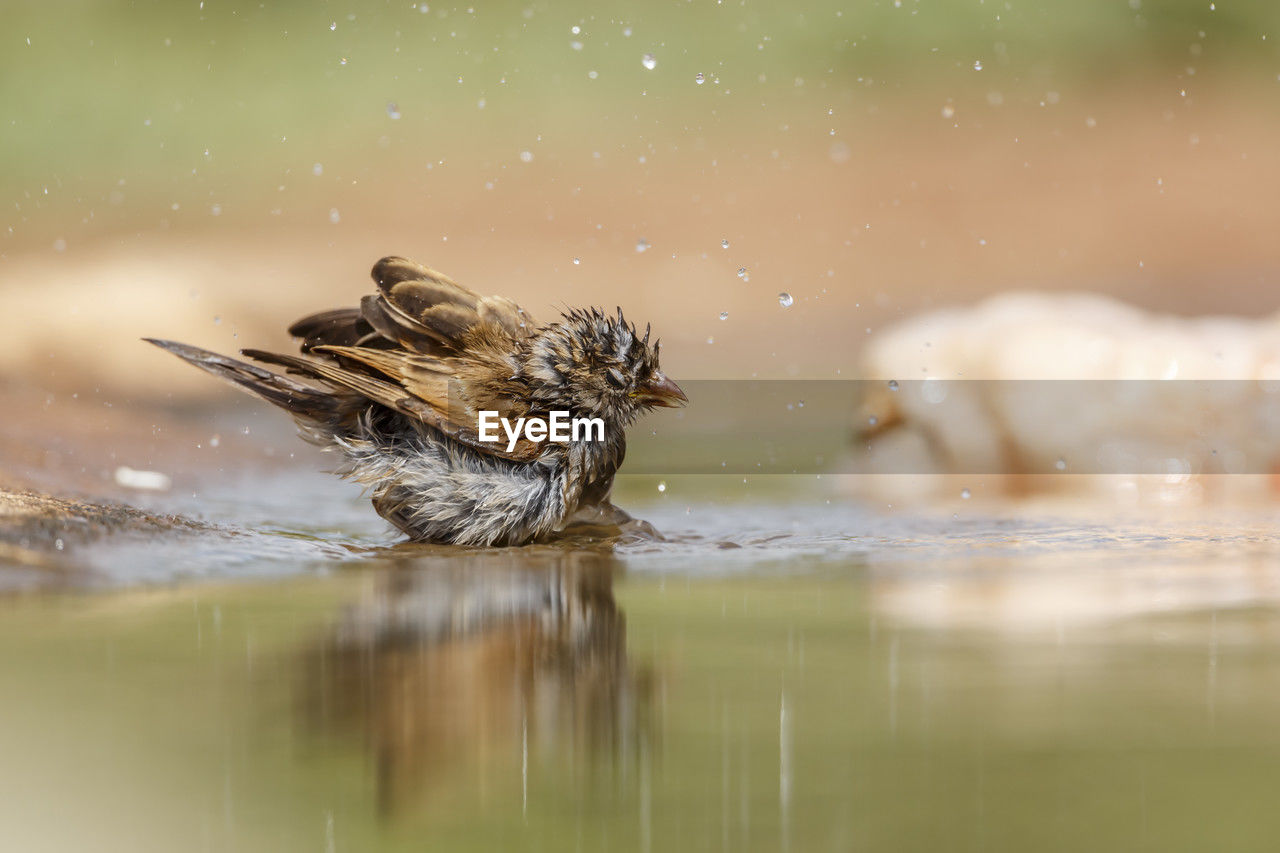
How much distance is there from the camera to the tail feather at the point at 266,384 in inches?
158

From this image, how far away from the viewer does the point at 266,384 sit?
414cm

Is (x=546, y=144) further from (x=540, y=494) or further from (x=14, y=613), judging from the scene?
(x=14, y=613)

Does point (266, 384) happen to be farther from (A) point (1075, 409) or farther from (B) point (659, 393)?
(A) point (1075, 409)

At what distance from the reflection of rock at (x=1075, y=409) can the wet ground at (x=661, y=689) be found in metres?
1.59

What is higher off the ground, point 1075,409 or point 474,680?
point 1075,409

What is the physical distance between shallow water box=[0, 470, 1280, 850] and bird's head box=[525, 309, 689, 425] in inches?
22.1

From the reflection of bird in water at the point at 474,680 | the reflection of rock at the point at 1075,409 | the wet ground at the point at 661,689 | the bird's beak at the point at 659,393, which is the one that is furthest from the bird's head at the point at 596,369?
the reflection of rock at the point at 1075,409

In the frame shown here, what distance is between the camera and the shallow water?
163 cm

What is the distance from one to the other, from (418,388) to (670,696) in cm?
201

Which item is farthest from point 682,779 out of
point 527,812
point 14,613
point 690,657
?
point 14,613

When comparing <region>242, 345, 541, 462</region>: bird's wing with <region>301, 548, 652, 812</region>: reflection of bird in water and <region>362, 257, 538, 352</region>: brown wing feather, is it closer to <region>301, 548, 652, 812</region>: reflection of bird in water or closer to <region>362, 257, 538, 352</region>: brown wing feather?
<region>362, 257, 538, 352</region>: brown wing feather

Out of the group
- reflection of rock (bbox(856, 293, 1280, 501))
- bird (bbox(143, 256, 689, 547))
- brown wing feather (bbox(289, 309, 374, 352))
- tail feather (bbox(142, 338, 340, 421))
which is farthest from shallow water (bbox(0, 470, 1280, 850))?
reflection of rock (bbox(856, 293, 1280, 501))

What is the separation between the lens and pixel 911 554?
3916 mm

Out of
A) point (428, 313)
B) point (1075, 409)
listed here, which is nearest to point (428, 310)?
point (428, 313)
